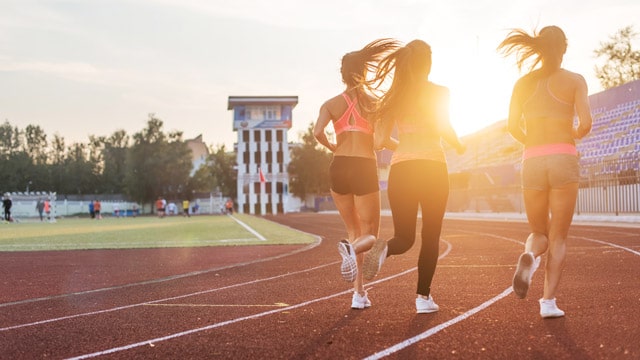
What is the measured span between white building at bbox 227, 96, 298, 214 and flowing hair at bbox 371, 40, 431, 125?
269 feet

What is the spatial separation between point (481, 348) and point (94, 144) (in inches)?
4815

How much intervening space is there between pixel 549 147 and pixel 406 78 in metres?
1.23

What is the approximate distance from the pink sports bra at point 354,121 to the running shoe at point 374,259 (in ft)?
3.64

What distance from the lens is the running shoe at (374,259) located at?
492 centimetres

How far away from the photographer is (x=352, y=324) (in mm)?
5016

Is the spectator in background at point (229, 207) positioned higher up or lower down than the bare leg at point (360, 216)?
lower down

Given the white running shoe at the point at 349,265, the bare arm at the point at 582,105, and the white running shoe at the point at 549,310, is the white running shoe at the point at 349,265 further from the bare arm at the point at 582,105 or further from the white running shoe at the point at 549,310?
the bare arm at the point at 582,105

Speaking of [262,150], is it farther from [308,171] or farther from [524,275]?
[524,275]

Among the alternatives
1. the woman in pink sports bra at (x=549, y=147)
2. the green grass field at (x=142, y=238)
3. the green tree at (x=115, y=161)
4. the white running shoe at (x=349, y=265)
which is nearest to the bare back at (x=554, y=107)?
the woman in pink sports bra at (x=549, y=147)

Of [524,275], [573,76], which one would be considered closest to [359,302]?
[524,275]

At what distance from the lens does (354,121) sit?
570 cm

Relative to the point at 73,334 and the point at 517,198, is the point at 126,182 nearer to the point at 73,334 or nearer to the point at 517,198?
the point at 517,198

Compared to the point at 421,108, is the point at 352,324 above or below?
below

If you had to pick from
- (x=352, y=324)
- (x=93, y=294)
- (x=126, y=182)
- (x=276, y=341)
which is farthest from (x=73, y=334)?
(x=126, y=182)
